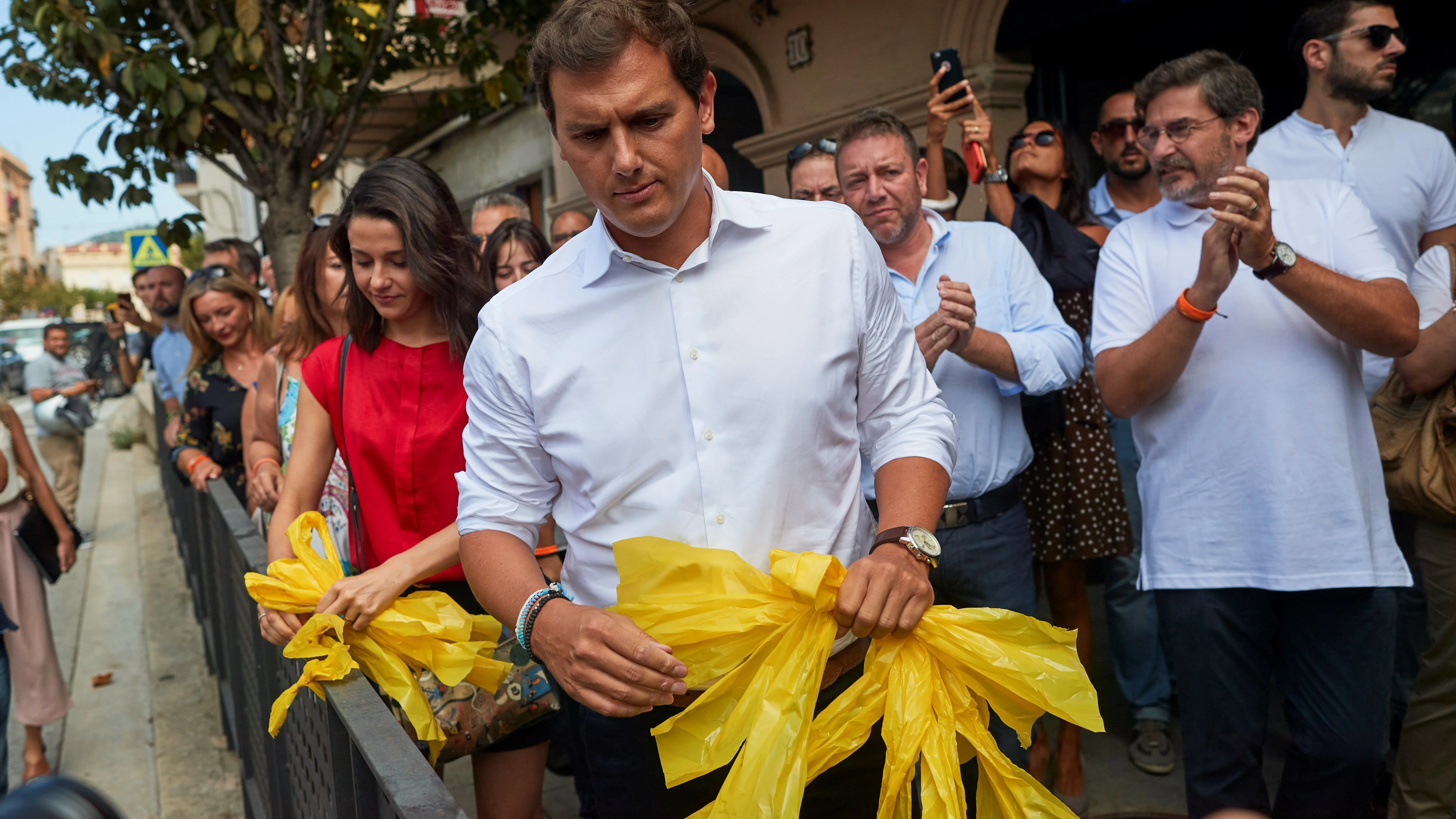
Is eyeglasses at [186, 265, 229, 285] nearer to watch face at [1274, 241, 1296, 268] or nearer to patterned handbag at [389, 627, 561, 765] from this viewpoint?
patterned handbag at [389, 627, 561, 765]

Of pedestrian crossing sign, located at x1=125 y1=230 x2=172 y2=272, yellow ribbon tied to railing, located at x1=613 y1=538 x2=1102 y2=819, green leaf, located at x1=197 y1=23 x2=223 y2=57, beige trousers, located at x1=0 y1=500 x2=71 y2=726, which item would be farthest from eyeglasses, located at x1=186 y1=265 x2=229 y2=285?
pedestrian crossing sign, located at x1=125 y1=230 x2=172 y2=272

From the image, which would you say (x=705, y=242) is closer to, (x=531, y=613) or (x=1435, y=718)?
(x=531, y=613)

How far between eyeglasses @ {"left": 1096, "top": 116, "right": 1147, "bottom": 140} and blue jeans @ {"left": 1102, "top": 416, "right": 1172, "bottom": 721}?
119cm

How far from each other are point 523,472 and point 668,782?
64 cm

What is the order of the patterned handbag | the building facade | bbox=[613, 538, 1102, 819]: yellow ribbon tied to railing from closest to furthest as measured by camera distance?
bbox=[613, 538, 1102, 819]: yellow ribbon tied to railing → the patterned handbag → the building facade

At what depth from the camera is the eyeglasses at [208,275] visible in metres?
5.44

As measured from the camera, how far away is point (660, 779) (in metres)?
2.11

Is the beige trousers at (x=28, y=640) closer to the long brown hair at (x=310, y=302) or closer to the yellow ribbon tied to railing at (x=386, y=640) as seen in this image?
the long brown hair at (x=310, y=302)

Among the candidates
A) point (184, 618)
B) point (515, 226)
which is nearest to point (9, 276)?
point (184, 618)

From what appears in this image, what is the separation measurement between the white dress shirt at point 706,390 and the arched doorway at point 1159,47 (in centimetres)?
417

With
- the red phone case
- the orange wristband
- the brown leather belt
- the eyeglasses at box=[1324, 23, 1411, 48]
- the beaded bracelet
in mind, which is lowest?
the brown leather belt

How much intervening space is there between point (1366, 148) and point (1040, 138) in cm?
122

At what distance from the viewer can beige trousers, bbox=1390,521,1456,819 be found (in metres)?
2.97

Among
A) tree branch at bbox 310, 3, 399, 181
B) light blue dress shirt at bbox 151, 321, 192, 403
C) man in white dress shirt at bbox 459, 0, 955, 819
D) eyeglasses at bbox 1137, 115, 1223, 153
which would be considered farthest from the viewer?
tree branch at bbox 310, 3, 399, 181
